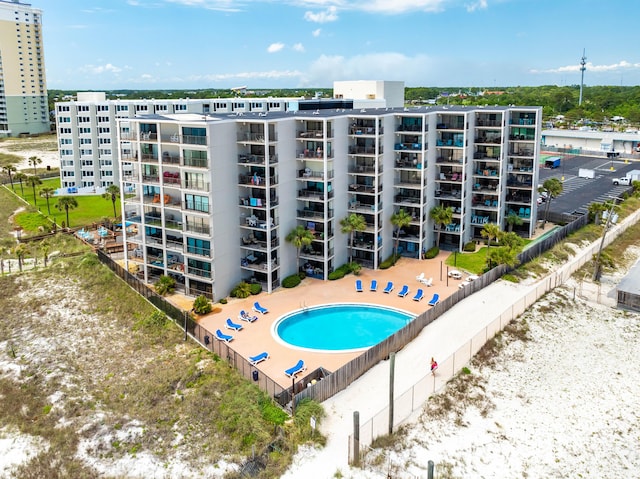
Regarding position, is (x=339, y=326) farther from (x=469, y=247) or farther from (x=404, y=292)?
→ (x=469, y=247)

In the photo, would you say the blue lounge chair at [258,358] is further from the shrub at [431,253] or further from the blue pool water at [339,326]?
the shrub at [431,253]

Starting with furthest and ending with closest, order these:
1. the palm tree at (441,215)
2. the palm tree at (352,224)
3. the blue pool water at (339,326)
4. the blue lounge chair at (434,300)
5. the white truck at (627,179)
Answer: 1. the white truck at (627,179)
2. the palm tree at (441,215)
3. the palm tree at (352,224)
4. the blue lounge chair at (434,300)
5. the blue pool water at (339,326)

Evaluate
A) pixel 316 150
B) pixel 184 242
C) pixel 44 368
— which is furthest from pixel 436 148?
pixel 44 368

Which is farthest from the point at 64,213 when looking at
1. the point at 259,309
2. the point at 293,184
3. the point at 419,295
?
the point at 419,295

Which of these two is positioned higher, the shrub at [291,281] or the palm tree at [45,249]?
the palm tree at [45,249]

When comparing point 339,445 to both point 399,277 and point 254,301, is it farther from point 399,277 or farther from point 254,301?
point 399,277

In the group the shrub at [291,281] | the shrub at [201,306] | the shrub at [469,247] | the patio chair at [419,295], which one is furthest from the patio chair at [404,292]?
the shrub at [201,306]

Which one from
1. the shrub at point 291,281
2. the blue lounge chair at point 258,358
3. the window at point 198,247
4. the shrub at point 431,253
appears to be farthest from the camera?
the shrub at point 431,253
